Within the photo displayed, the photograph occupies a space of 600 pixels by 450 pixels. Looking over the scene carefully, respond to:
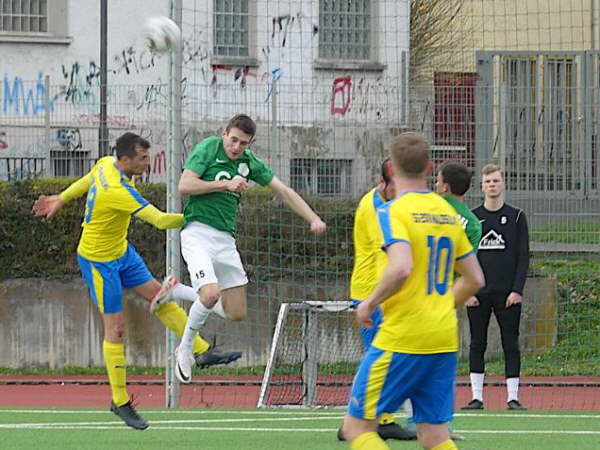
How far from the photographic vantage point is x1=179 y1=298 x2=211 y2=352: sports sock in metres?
11.2

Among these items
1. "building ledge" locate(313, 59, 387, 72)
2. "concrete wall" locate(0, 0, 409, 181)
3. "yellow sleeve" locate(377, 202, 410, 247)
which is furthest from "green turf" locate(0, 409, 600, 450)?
"building ledge" locate(313, 59, 387, 72)

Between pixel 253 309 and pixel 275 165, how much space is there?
214 cm

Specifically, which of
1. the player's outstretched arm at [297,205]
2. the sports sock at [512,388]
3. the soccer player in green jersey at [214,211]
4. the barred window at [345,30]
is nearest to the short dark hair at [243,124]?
the soccer player in green jersey at [214,211]

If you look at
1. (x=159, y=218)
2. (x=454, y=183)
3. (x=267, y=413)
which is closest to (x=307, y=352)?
(x=267, y=413)

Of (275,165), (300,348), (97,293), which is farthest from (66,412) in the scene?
(275,165)

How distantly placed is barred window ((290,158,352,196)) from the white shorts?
362 centimetres

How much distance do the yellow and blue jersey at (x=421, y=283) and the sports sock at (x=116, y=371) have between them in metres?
4.22

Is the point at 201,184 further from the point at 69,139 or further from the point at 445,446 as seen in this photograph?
the point at 69,139

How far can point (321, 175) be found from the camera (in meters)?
15.0

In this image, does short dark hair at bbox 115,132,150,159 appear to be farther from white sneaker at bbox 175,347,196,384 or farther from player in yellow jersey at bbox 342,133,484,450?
player in yellow jersey at bbox 342,133,484,450

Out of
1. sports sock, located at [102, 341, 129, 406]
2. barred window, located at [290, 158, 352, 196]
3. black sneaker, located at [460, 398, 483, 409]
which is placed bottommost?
black sneaker, located at [460, 398, 483, 409]

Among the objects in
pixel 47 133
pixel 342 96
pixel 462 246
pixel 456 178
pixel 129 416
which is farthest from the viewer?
pixel 47 133

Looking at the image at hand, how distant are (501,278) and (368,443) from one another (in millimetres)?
6385

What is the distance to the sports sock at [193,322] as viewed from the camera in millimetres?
11188
